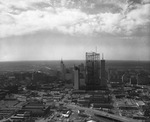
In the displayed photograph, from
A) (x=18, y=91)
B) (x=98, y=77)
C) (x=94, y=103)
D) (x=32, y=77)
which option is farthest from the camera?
(x=32, y=77)

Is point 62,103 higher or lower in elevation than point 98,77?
lower

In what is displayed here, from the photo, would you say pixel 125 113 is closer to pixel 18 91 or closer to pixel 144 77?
pixel 18 91

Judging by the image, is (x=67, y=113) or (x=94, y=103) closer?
(x=67, y=113)

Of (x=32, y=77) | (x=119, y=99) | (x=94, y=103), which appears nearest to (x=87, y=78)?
(x=119, y=99)

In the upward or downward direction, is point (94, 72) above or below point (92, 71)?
below

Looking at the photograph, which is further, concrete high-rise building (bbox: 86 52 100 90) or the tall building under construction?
the tall building under construction

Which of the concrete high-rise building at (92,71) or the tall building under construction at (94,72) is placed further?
the tall building under construction at (94,72)

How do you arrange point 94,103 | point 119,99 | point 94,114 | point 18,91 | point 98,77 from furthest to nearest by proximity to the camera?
point 98,77, point 18,91, point 119,99, point 94,103, point 94,114
